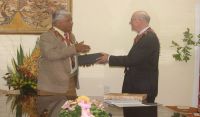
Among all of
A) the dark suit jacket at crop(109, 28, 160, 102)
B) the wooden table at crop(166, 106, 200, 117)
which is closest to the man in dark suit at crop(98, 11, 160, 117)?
the dark suit jacket at crop(109, 28, 160, 102)

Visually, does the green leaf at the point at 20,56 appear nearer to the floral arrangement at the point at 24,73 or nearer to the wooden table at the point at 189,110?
the floral arrangement at the point at 24,73

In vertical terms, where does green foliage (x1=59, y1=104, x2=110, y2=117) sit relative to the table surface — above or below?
above

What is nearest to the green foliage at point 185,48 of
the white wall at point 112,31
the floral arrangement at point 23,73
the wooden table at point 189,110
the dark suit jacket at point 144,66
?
the white wall at point 112,31

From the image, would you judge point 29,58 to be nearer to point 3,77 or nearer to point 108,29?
point 3,77

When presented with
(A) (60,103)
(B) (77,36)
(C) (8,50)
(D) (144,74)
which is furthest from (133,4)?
(A) (60,103)

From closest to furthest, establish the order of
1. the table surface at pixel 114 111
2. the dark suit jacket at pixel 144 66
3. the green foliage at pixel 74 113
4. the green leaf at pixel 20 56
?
the green foliage at pixel 74 113 → the table surface at pixel 114 111 → the dark suit jacket at pixel 144 66 → the green leaf at pixel 20 56

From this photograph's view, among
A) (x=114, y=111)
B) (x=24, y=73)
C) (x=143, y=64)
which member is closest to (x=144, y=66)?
(x=143, y=64)

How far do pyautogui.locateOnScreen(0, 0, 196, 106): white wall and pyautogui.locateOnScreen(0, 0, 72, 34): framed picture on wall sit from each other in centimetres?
11

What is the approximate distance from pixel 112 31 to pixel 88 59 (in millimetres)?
621

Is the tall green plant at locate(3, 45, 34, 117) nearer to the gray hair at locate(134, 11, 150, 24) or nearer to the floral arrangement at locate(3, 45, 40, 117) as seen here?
the floral arrangement at locate(3, 45, 40, 117)

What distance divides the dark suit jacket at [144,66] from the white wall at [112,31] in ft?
2.51

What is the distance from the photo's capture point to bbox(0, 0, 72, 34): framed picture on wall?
212 inches

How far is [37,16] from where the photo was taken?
17.8 ft

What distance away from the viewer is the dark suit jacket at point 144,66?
15.0 feet
